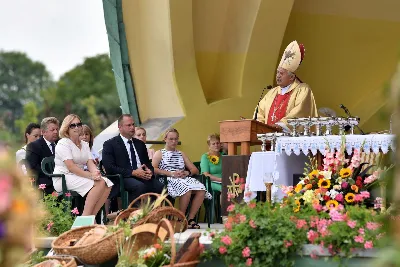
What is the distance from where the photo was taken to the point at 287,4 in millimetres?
10164

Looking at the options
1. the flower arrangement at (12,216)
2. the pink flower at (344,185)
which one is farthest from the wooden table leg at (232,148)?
the flower arrangement at (12,216)

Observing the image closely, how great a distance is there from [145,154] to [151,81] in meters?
2.05

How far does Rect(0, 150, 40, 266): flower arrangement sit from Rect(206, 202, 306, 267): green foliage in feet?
11.5

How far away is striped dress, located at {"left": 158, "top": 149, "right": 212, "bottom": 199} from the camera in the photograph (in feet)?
27.9

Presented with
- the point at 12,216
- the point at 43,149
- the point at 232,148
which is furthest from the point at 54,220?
the point at 12,216

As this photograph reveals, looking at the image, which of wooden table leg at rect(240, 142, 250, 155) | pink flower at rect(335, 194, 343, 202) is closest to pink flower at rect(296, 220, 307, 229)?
pink flower at rect(335, 194, 343, 202)

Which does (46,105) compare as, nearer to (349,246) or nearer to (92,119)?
(92,119)

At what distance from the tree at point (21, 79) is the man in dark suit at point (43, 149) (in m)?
38.0

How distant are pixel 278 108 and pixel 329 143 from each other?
1.59m

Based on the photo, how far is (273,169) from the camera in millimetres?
7438

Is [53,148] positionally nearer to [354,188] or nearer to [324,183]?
[324,183]

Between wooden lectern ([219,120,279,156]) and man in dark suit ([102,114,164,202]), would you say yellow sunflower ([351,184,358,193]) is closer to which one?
wooden lectern ([219,120,279,156])

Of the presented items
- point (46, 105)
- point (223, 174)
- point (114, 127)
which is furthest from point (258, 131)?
point (46, 105)

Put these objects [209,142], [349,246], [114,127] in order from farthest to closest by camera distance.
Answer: [114,127] → [209,142] → [349,246]
